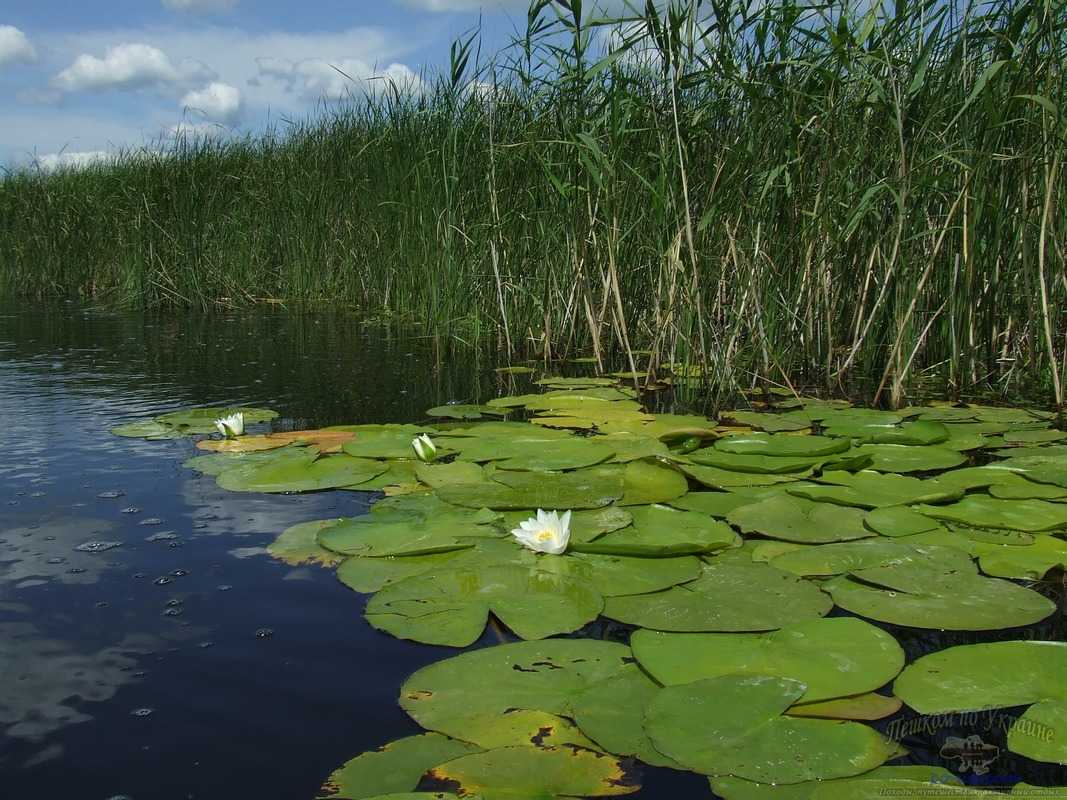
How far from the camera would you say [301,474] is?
91.1 inches

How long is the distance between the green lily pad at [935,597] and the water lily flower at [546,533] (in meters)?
0.51

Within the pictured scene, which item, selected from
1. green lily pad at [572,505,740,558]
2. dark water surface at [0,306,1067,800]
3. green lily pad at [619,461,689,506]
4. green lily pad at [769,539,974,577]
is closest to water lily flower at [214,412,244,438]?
dark water surface at [0,306,1067,800]

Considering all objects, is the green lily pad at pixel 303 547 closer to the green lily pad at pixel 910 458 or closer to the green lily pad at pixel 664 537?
the green lily pad at pixel 664 537

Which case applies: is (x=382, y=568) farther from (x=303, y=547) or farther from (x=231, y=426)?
(x=231, y=426)

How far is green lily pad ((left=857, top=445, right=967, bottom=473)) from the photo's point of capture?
2.36 metres

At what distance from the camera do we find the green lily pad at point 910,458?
7.74 ft

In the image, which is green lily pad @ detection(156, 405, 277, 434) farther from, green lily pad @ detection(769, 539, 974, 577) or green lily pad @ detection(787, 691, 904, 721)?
green lily pad @ detection(787, 691, 904, 721)

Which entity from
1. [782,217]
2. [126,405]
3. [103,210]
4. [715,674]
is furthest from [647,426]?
[103,210]

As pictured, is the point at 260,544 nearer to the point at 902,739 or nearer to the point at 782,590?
the point at 782,590

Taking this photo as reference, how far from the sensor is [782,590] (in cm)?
157

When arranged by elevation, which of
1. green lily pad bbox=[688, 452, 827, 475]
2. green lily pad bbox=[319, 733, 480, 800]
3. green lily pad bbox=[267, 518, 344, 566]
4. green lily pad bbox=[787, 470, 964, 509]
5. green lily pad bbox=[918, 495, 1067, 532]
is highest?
green lily pad bbox=[688, 452, 827, 475]

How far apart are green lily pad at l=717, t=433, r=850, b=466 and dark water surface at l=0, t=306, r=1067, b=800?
875 mm

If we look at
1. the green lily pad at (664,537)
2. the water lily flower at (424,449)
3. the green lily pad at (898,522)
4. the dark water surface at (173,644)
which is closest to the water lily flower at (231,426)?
the dark water surface at (173,644)

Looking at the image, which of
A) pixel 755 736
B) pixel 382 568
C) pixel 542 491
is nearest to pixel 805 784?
pixel 755 736
